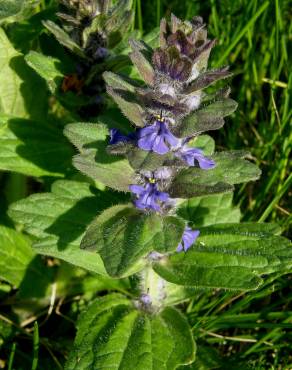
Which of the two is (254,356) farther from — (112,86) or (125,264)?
(112,86)

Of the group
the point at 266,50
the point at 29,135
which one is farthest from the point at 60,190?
the point at 266,50

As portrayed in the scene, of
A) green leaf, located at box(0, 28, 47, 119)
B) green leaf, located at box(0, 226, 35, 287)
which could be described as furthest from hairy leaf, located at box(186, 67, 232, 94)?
green leaf, located at box(0, 226, 35, 287)

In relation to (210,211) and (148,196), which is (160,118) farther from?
(210,211)

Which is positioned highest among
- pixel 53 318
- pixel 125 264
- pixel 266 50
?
pixel 266 50

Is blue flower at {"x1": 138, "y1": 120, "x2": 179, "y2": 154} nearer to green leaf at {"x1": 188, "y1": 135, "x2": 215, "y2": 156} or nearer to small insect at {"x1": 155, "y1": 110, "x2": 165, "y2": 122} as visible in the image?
small insect at {"x1": 155, "y1": 110, "x2": 165, "y2": 122}

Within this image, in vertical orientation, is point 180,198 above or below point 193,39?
below

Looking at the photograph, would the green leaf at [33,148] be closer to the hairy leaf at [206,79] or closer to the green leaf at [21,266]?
the green leaf at [21,266]

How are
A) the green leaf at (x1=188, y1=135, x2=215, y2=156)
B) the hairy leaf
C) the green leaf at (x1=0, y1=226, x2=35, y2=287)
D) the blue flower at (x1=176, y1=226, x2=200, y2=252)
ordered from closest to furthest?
the hairy leaf
the blue flower at (x1=176, y1=226, x2=200, y2=252)
the green leaf at (x1=188, y1=135, x2=215, y2=156)
the green leaf at (x1=0, y1=226, x2=35, y2=287)

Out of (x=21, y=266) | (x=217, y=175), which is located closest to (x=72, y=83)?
(x=217, y=175)
